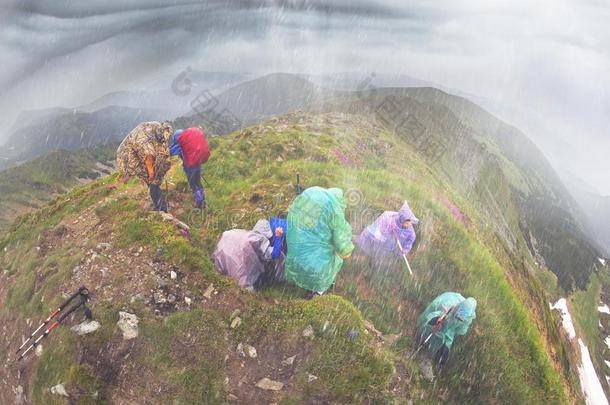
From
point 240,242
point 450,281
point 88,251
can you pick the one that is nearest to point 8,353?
point 88,251

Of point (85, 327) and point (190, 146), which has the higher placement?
point (190, 146)

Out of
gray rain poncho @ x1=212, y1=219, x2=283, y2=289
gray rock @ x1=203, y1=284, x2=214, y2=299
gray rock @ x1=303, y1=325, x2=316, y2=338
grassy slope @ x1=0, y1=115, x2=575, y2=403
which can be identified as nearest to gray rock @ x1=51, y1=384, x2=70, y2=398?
grassy slope @ x1=0, y1=115, x2=575, y2=403

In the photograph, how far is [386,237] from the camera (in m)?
12.6

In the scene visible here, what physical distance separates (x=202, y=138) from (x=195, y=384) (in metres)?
7.82

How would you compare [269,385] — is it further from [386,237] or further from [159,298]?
[386,237]

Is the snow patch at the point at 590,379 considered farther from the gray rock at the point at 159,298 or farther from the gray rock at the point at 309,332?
the gray rock at the point at 159,298

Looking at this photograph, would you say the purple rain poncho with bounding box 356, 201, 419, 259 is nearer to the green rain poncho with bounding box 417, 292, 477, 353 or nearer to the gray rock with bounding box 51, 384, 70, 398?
the green rain poncho with bounding box 417, 292, 477, 353

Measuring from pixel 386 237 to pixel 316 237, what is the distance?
15.7 ft

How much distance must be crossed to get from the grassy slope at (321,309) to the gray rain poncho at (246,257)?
449 mm

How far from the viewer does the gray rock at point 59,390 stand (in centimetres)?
717

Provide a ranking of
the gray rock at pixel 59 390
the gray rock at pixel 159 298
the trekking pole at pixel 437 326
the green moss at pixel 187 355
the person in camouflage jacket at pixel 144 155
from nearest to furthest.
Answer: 1. the gray rock at pixel 59 390
2. the green moss at pixel 187 355
3. the gray rock at pixel 159 298
4. the trekking pole at pixel 437 326
5. the person in camouflage jacket at pixel 144 155

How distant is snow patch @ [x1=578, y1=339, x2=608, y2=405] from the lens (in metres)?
68.7

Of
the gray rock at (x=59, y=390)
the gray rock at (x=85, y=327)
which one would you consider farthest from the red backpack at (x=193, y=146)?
the gray rock at (x=59, y=390)

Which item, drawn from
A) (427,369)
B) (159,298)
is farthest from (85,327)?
(427,369)
